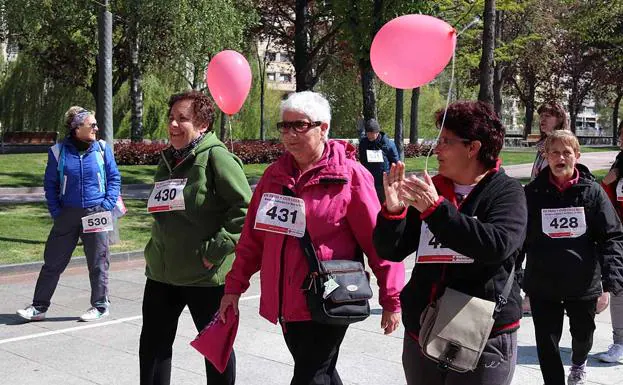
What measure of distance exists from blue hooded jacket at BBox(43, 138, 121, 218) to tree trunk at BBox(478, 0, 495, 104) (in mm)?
9548

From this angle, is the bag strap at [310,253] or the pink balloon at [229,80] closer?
the bag strap at [310,253]

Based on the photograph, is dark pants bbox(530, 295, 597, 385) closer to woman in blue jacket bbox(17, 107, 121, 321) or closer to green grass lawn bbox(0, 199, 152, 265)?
woman in blue jacket bbox(17, 107, 121, 321)

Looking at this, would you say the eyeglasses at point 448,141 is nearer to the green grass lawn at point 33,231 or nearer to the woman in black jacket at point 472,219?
the woman in black jacket at point 472,219

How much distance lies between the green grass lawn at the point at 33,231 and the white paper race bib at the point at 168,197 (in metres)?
6.15

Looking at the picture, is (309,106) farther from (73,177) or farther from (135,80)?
(135,80)

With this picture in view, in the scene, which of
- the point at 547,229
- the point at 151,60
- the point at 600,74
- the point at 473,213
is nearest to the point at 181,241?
the point at 473,213

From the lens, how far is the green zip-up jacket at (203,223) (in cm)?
432

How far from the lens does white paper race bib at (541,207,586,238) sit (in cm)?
480

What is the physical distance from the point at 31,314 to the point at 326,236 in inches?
181

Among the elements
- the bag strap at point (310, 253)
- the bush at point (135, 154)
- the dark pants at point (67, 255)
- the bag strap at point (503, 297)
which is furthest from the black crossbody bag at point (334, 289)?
the bush at point (135, 154)

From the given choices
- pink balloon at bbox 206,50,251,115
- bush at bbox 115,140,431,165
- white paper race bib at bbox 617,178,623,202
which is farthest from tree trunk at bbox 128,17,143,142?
white paper race bib at bbox 617,178,623,202

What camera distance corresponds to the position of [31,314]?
284 inches

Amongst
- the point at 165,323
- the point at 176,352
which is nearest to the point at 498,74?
the point at 176,352

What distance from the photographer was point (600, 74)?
52.9 metres
